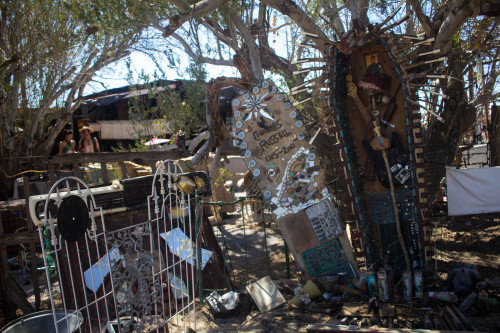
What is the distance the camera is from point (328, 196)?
6051 mm

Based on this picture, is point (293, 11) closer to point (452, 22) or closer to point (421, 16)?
point (421, 16)

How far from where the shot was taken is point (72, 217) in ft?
10.4

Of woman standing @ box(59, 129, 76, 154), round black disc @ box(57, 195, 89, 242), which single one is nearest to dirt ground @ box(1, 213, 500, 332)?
round black disc @ box(57, 195, 89, 242)

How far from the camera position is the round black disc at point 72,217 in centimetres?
306

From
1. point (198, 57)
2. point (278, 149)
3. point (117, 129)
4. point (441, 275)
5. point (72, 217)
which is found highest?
point (198, 57)

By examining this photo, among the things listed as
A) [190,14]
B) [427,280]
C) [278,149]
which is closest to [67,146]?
[190,14]

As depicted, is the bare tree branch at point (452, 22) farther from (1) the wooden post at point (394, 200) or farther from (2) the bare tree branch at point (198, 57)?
(2) the bare tree branch at point (198, 57)

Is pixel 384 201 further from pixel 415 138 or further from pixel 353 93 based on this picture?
pixel 353 93

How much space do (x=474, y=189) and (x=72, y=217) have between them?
684cm

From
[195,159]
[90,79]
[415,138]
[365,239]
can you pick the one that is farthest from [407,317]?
[90,79]

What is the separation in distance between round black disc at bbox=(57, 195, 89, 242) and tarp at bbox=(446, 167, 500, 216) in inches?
252

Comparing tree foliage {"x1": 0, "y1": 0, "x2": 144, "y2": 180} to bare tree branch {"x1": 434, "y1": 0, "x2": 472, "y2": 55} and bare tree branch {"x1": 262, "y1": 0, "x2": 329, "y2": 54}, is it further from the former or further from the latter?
bare tree branch {"x1": 434, "y1": 0, "x2": 472, "y2": 55}

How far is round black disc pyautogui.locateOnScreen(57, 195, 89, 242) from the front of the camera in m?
3.06

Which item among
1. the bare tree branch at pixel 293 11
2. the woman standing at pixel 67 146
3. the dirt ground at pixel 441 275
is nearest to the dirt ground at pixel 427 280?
the dirt ground at pixel 441 275
